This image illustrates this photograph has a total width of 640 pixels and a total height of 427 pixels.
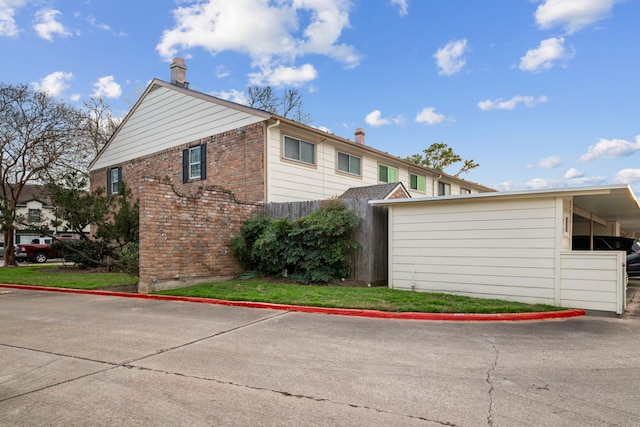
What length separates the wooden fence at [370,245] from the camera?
1052 centimetres

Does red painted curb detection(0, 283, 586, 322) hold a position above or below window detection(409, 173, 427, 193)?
below

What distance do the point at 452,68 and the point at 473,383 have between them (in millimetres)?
16129

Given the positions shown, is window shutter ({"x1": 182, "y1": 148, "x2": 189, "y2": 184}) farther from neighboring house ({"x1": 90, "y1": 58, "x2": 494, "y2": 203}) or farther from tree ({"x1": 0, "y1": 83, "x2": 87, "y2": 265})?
tree ({"x1": 0, "y1": 83, "x2": 87, "y2": 265})

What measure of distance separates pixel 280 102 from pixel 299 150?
20728 millimetres

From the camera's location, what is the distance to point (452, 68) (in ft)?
55.8

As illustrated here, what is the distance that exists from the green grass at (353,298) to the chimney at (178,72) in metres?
11.6

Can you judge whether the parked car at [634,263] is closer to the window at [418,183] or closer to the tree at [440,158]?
the window at [418,183]

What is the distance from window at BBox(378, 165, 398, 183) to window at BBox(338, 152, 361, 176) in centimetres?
179

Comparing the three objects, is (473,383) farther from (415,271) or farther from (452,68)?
(452,68)

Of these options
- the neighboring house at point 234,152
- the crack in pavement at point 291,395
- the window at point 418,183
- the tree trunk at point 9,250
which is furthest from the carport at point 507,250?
the tree trunk at point 9,250

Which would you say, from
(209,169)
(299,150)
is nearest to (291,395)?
(299,150)

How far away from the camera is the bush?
1045 cm

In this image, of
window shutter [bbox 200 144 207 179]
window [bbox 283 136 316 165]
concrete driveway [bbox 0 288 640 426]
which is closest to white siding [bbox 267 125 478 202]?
window [bbox 283 136 316 165]

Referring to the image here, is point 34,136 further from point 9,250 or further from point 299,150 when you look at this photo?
point 299,150
